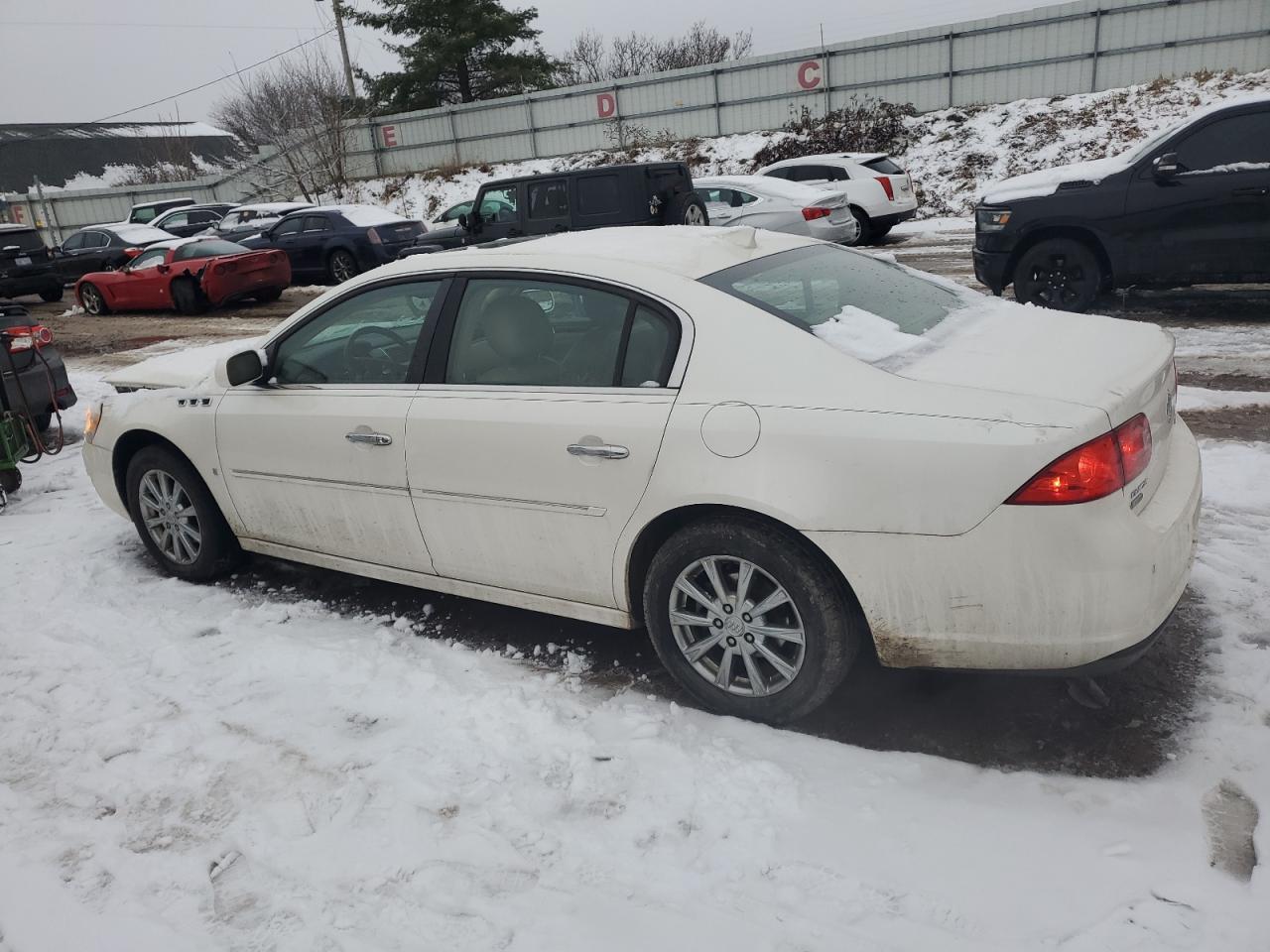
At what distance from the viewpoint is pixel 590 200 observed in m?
12.9

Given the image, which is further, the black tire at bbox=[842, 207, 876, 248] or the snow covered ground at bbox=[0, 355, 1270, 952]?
the black tire at bbox=[842, 207, 876, 248]

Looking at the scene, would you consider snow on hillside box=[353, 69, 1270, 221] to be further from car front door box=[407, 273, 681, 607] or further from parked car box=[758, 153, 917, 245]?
car front door box=[407, 273, 681, 607]

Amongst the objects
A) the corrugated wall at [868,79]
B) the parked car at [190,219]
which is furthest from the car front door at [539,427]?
the corrugated wall at [868,79]

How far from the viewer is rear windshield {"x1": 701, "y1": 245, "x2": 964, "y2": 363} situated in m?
3.16

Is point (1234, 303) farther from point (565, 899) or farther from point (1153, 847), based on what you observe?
point (565, 899)

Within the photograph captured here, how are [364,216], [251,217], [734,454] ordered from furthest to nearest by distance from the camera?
[251,217] < [364,216] < [734,454]

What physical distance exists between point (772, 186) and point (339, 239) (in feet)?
23.9

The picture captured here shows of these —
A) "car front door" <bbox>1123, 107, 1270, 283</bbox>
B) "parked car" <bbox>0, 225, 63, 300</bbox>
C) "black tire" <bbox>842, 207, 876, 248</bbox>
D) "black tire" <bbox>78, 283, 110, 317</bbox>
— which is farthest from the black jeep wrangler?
"parked car" <bbox>0, 225, 63, 300</bbox>

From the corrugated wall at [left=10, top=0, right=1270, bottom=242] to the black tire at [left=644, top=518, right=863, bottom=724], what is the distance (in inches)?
1007

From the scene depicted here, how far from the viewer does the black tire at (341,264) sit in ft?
54.2

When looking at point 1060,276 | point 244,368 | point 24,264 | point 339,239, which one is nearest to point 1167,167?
point 1060,276

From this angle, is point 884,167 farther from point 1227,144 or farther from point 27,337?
point 27,337

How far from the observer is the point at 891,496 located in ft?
9.02

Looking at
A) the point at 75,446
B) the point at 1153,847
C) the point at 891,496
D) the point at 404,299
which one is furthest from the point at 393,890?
the point at 75,446
